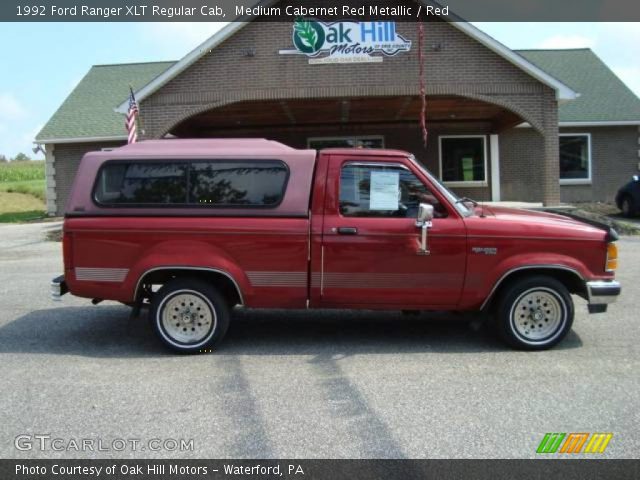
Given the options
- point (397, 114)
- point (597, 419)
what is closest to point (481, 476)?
point (597, 419)

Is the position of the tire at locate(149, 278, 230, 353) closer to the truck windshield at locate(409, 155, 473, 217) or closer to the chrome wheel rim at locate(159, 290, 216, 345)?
the chrome wheel rim at locate(159, 290, 216, 345)

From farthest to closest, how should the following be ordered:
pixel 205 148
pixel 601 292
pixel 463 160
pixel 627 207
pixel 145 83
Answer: pixel 145 83 < pixel 463 160 < pixel 627 207 < pixel 205 148 < pixel 601 292

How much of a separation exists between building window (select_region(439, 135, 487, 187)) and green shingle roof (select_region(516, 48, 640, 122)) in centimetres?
316

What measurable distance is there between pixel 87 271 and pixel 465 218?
357 centimetres

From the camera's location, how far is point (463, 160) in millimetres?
21266

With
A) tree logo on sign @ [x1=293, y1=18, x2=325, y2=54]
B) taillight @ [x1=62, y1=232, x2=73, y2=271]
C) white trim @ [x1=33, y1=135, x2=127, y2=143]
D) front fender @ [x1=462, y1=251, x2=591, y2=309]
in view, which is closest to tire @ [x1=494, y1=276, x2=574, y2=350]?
front fender @ [x1=462, y1=251, x2=591, y2=309]

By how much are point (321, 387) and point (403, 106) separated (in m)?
13.5

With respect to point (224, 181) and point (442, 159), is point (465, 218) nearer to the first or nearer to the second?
point (224, 181)

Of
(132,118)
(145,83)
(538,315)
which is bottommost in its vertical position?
(538,315)

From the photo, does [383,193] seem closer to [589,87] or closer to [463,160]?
[463,160]

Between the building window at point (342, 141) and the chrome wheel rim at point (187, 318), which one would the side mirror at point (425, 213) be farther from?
the building window at point (342, 141)

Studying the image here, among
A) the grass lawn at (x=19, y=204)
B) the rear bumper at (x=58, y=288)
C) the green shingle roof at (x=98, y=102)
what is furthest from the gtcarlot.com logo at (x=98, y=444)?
the grass lawn at (x=19, y=204)

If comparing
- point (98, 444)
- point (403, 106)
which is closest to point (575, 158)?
Answer: point (403, 106)

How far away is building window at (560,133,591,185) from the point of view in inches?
869
